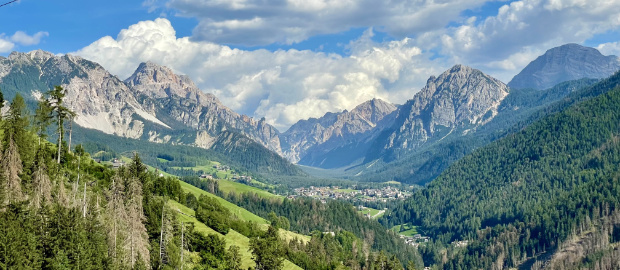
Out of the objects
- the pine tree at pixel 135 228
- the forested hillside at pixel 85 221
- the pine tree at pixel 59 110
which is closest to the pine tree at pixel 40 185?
the forested hillside at pixel 85 221

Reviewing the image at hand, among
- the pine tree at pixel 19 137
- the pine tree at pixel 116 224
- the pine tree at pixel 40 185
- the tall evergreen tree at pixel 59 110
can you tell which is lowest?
the pine tree at pixel 116 224

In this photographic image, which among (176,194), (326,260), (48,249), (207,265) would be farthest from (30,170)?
(326,260)

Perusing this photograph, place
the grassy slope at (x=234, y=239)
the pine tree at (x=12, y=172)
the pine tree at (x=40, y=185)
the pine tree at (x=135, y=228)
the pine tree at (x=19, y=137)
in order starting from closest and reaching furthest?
1. the pine tree at (x=12, y=172)
2. the pine tree at (x=40, y=185)
3. the pine tree at (x=135, y=228)
4. the pine tree at (x=19, y=137)
5. the grassy slope at (x=234, y=239)

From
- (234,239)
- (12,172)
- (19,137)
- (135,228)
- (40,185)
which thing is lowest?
(234,239)

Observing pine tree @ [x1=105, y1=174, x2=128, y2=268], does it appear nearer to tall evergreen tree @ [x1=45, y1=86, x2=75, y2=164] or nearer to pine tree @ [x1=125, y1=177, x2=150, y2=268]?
pine tree @ [x1=125, y1=177, x2=150, y2=268]

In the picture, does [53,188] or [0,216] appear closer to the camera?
[0,216]

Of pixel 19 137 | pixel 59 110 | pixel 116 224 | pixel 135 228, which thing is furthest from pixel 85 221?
pixel 59 110

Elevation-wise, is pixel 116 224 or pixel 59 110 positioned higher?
pixel 59 110

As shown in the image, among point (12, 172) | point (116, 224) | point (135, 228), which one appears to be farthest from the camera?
point (135, 228)

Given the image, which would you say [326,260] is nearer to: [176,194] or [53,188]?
[176,194]

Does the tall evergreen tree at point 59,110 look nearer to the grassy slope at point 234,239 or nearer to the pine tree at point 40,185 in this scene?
the pine tree at point 40,185

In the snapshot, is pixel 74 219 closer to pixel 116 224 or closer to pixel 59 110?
pixel 116 224

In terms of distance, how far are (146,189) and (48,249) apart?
37.5 metres

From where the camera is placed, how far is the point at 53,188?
95.9m
